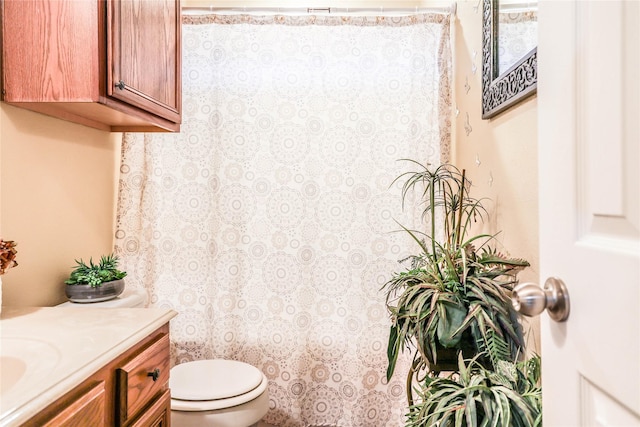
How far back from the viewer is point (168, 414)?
4.35 ft

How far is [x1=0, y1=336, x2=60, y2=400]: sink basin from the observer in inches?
29.7

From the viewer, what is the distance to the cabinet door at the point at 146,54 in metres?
1.33

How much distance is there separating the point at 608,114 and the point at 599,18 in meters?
0.12

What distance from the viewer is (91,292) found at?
4.92 feet

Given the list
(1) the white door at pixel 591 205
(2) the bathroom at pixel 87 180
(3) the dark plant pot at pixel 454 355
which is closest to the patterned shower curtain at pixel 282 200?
(2) the bathroom at pixel 87 180

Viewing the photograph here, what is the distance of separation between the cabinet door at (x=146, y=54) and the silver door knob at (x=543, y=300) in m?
1.19

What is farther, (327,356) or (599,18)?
(327,356)

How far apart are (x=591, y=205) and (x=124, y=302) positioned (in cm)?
144

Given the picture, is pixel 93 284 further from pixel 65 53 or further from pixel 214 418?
pixel 65 53

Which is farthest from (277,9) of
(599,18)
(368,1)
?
(599,18)

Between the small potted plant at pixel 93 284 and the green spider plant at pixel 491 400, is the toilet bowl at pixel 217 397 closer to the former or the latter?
the small potted plant at pixel 93 284

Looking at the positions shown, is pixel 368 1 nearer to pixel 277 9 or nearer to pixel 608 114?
pixel 277 9

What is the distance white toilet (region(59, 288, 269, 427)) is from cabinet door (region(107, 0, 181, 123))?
27.0 inches

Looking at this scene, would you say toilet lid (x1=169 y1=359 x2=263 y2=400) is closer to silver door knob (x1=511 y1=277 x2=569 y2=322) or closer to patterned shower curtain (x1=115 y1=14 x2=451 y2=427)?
patterned shower curtain (x1=115 y1=14 x2=451 y2=427)
